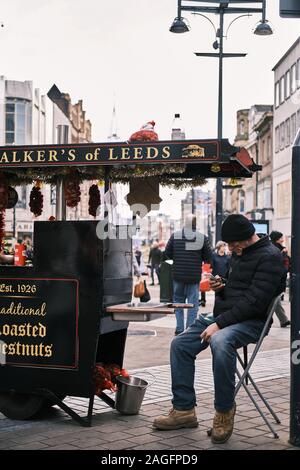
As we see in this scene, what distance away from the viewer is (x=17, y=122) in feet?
195

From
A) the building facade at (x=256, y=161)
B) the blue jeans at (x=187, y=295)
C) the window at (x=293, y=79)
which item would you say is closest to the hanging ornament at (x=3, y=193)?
the blue jeans at (x=187, y=295)

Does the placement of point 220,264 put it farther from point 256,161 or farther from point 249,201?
point 249,201

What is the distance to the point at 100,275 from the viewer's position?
6.04 m

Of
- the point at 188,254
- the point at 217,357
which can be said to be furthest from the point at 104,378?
the point at 188,254

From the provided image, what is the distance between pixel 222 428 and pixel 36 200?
309 centimetres

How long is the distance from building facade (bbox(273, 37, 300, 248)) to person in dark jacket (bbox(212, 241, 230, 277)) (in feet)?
85.6

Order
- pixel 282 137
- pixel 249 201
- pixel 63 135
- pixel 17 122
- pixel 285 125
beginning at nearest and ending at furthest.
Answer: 1. pixel 63 135
2. pixel 285 125
3. pixel 282 137
4. pixel 17 122
5. pixel 249 201

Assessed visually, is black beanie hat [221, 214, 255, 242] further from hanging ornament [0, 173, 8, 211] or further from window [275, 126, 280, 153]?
window [275, 126, 280, 153]

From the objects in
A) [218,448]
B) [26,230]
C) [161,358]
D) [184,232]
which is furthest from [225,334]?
[26,230]

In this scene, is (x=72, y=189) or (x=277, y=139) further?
(x=277, y=139)

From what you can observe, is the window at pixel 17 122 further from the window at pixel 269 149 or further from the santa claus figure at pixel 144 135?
the santa claus figure at pixel 144 135

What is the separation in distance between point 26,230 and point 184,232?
49275 mm

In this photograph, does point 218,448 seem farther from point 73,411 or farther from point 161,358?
point 161,358

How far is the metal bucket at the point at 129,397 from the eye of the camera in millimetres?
6332
